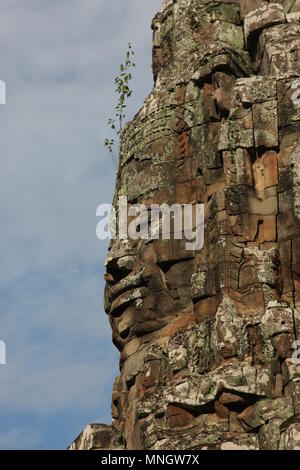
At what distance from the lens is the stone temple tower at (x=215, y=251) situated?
3728 centimetres

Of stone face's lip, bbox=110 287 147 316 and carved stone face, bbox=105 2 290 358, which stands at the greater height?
carved stone face, bbox=105 2 290 358

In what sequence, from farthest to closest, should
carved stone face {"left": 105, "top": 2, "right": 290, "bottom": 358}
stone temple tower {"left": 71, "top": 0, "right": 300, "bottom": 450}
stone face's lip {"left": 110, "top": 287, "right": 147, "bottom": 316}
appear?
stone face's lip {"left": 110, "top": 287, "right": 147, "bottom": 316} → carved stone face {"left": 105, "top": 2, "right": 290, "bottom": 358} → stone temple tower {"left": 71, "top": 0, "right": 300, "bottom": 450}

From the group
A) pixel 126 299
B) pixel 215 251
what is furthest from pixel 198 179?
pixel 126 299

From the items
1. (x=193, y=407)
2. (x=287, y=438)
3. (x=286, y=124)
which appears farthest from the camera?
(x=286, y=124)

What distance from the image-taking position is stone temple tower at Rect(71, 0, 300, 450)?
37281 mm

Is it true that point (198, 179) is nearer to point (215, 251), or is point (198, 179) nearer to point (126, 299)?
point (215, 251)

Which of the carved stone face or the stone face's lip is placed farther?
the stone face's lip

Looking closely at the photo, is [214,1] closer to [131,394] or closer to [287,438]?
[131,394]

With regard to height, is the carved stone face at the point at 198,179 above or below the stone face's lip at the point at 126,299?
above

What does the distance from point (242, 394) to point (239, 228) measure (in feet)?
14.0

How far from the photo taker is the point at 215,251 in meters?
39.4

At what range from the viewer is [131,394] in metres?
40.8

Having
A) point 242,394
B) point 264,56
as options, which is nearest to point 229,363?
point 242,394

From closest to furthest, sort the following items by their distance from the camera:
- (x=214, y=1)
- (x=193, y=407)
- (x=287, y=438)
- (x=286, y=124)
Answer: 1. (x=287, y=438)
2. (x=193, y=407)
3. (x=286, y=124)
4. (x=214, y=1)
